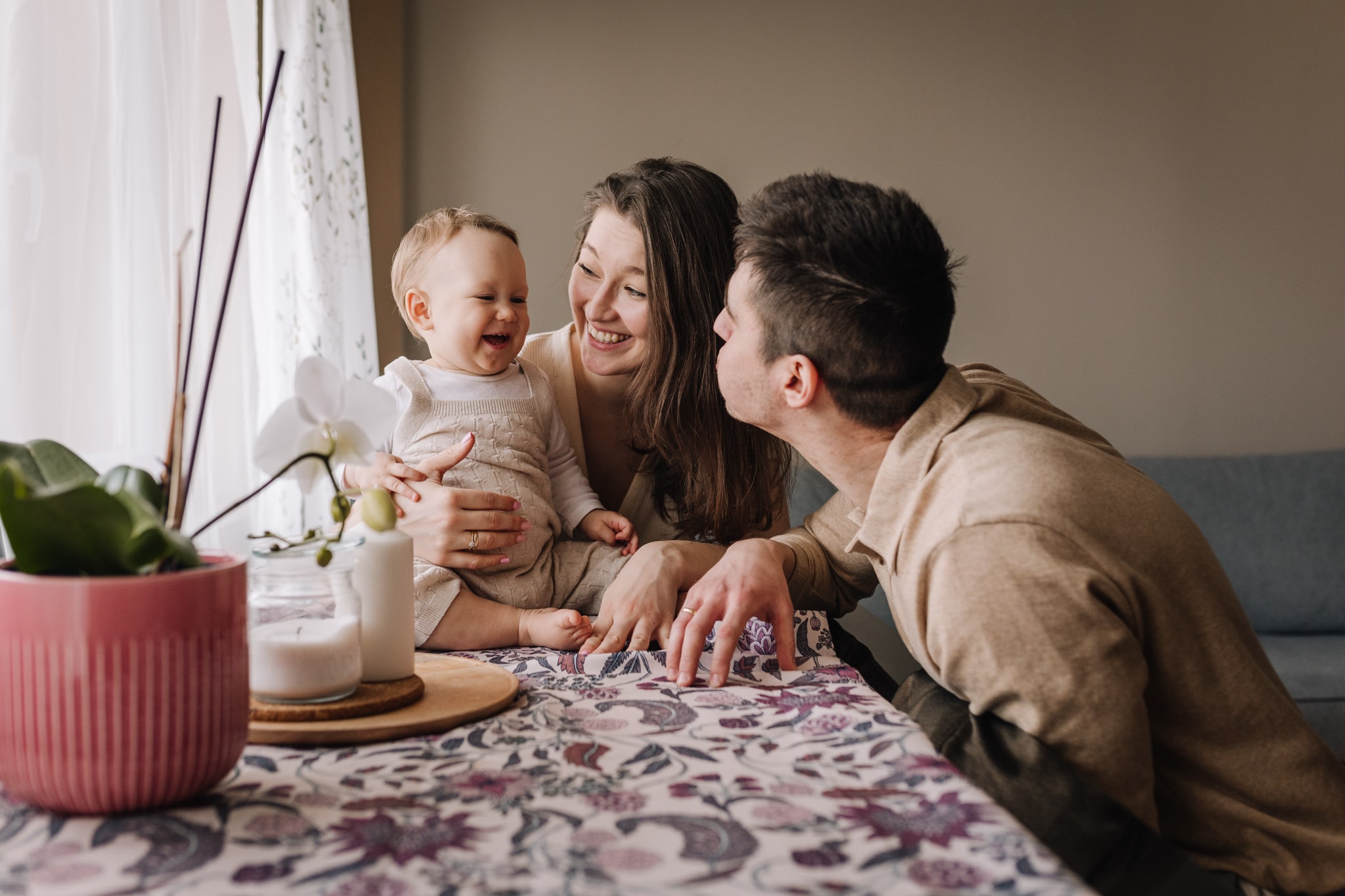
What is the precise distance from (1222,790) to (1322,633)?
2.14 metres

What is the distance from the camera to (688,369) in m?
1.75

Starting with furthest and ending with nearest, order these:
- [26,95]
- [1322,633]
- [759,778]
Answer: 1. [1322,633]
2. [26,95]
3. [759,778]

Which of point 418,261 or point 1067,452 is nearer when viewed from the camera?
point 1067,452

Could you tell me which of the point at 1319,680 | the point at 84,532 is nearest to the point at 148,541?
the point at 84,532

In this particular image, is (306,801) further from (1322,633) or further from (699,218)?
(1322,633)

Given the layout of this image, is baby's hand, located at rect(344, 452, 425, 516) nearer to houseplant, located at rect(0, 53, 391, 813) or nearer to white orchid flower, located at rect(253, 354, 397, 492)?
white orchid flower, located at rect(253, 354, 397, 492)

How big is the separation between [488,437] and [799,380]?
1.73 ft

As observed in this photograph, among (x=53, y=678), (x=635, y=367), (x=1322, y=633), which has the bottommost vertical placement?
(x=1322, y=633)

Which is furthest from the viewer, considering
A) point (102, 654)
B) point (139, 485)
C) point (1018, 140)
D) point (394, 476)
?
point (1018, 140)

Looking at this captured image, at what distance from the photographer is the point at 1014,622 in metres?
0.92

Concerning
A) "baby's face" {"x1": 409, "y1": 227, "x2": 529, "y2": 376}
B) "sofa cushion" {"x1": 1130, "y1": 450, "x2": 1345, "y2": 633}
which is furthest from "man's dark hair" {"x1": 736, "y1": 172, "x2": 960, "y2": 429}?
"sofa cushion" {"x1": 1130, "y1": 450, "x2": 1345, "y2": 633}

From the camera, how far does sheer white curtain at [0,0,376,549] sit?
1.54 meters

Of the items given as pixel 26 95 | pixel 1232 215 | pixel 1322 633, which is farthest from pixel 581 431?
pixel 1232 215

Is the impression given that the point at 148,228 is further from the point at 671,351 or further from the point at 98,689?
the point at 98,689
